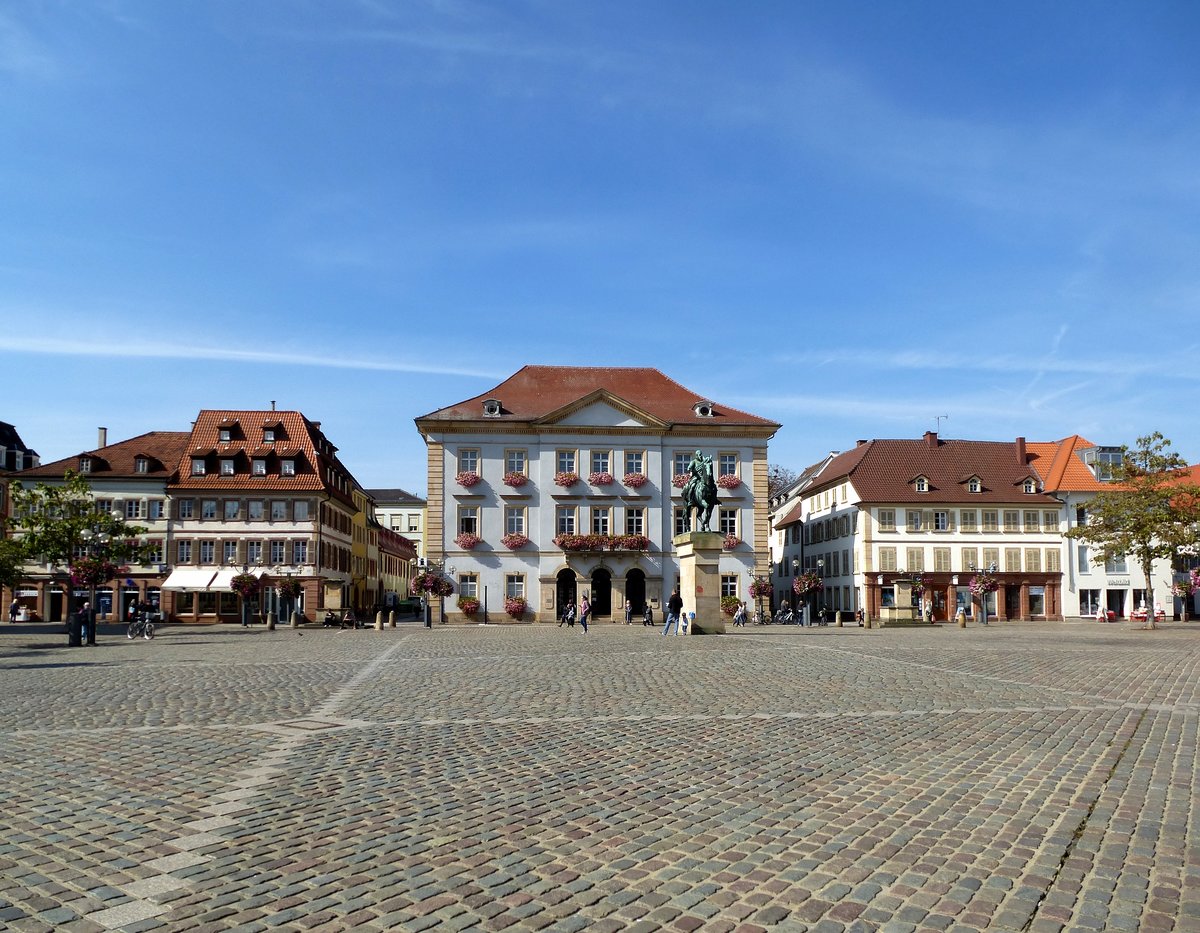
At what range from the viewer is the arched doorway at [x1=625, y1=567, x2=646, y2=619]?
62375mm

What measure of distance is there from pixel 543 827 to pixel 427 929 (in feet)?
7.43

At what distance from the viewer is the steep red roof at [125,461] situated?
6566 centimetres

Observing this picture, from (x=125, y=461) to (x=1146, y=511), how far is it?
185 feet

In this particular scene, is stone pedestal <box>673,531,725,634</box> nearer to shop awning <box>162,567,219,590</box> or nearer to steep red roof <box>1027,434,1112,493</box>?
shop awning <box>162,567,219,590</box>

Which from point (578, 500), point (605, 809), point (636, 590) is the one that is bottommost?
point (605, 809)

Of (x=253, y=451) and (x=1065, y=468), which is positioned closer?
(x=253, y=451)

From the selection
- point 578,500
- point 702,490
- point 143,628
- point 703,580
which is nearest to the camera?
point 703,580

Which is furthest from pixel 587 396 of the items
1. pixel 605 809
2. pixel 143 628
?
pixel 605 809

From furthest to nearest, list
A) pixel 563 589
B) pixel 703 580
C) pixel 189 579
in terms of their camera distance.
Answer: pixel 563 589
pixel 189 579
pixel 703 580

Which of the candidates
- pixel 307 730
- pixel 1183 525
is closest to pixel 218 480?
pixel 1183 525

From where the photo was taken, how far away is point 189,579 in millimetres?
60375

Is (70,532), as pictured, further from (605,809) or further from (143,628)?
(605,809)

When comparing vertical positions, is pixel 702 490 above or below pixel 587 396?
below

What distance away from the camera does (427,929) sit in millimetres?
5660
